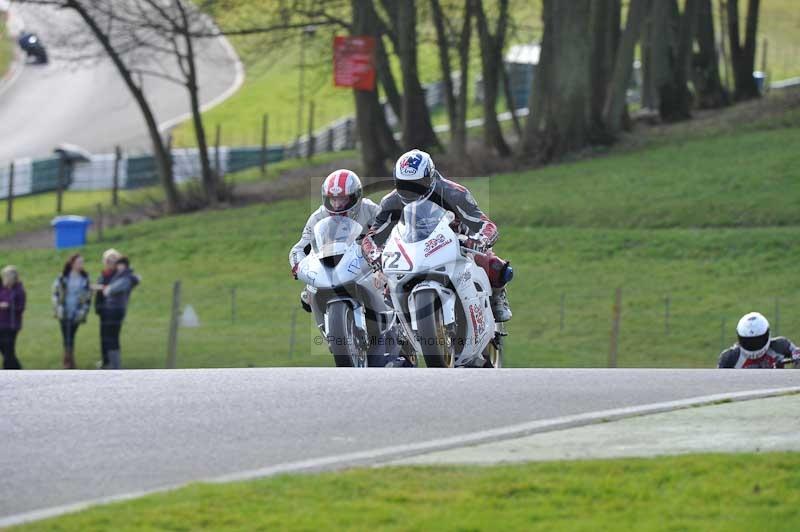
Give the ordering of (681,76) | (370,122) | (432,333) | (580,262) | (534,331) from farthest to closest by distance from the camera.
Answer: (681,76) → (370,122) → (580,262) → (534,331) → (432,333)

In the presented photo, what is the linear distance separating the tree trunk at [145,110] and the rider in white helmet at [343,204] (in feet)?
76.9

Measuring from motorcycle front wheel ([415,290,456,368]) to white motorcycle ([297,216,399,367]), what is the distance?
0.65m

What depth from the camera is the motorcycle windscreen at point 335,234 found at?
12.7 metres

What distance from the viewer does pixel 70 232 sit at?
34969mm

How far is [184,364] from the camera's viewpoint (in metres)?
21.8

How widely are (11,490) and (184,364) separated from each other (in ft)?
47.1

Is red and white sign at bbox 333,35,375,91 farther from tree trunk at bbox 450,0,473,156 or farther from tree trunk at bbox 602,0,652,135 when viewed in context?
tree trunk at bbox 602,0,652,135

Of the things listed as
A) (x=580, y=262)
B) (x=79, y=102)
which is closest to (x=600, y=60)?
(x=580, y=262)

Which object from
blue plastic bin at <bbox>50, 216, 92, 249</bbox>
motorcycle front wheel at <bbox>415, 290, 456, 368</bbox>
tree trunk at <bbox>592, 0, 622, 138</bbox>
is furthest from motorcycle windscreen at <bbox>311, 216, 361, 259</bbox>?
tree trunk at <bbox>592, 0, 622, 138</bbox>

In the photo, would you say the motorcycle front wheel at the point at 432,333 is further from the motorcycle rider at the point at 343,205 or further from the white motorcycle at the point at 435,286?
the motorcycle rider at the point at 343,205

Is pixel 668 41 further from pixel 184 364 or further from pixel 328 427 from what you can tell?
pixel 328 427

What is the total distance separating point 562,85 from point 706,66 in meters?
9.07

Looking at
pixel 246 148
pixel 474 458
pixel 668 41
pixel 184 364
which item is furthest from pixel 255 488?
pixel 246 148

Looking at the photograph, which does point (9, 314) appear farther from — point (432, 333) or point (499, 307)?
point (432, 333)
